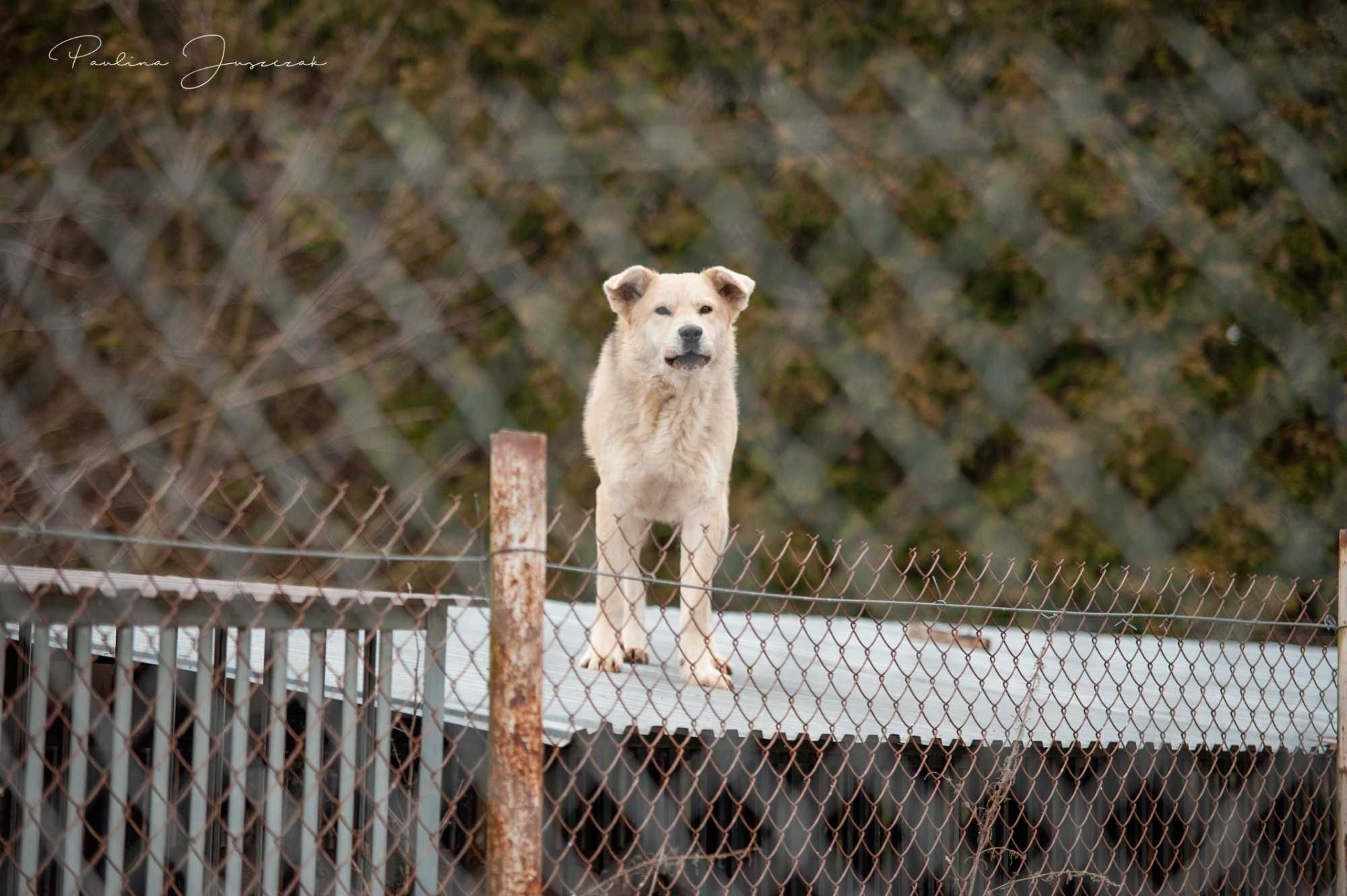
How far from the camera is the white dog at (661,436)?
3428 mm

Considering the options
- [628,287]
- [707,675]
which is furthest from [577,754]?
[628,287]

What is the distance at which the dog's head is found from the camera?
3.47 meters

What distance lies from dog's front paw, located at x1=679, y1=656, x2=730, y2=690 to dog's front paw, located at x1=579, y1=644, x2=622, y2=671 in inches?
7.3

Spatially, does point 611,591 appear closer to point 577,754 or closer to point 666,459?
point 666,459

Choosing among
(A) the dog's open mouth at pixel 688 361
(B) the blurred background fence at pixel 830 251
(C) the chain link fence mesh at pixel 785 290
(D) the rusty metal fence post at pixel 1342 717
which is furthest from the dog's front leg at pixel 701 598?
(B) the blurred background fence at pixel 830 251

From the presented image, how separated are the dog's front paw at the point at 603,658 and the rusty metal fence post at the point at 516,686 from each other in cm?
143

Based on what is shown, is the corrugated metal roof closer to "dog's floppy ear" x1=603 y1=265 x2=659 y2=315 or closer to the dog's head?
the dog's head

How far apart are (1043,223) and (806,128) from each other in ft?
4.09

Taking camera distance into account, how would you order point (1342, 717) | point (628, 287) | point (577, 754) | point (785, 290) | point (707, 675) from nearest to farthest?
point (577, 754), point (1342, 717), point (707, 675), point (628, 287), point (785, 290)

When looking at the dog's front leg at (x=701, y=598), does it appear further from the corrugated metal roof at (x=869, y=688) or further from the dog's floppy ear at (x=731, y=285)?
the dog's floppy ear at (x=731, y=285)

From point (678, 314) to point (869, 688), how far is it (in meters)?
1.15

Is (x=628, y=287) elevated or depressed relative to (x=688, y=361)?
elevated

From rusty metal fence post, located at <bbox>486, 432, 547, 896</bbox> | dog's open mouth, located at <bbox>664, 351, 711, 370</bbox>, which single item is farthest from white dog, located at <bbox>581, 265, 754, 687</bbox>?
rusty metal fence post, located at <bbox>486, 432, 547, 896</bbox>

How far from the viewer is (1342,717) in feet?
9.67
